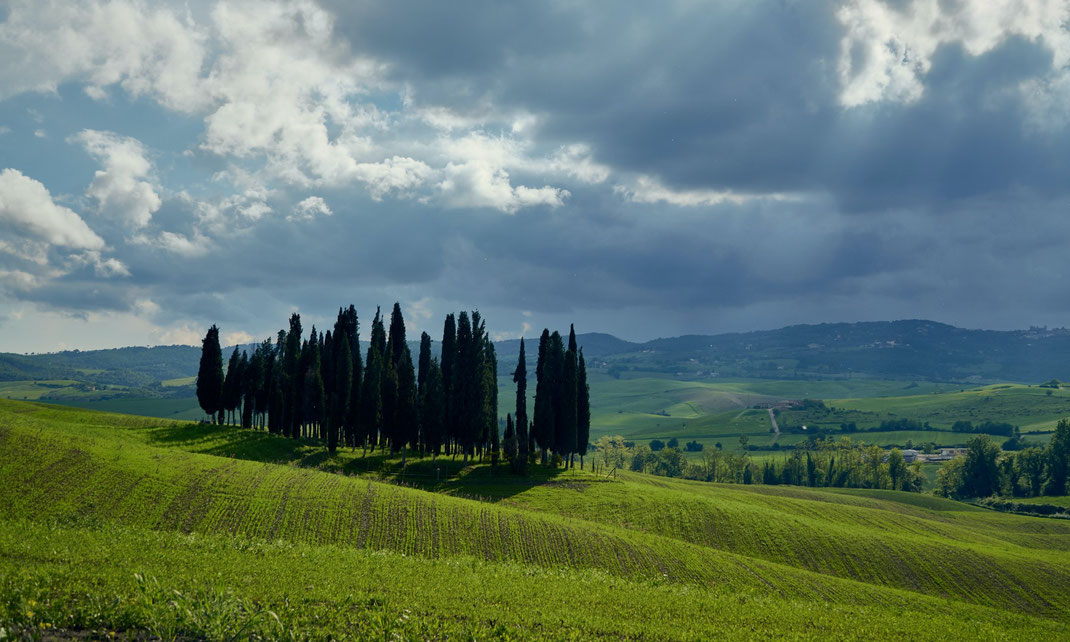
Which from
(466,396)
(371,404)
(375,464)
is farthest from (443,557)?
(371,404)

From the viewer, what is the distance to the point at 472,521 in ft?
183

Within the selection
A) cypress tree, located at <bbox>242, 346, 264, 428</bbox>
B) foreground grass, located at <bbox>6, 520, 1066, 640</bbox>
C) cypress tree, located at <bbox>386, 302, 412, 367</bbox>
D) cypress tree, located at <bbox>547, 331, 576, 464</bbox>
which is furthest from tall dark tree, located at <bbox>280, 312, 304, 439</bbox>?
foreground grass, located at <bbox>6, 520, 1066, 640</bbox>

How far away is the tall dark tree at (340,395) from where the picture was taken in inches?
3757

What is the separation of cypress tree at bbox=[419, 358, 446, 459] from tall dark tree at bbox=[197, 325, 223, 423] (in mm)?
40195

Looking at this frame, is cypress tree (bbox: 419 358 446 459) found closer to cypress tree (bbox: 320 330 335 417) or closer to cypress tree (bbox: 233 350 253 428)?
cypress tree (bbox: 320 330 335 417)

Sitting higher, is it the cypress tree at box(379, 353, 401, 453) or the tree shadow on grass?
the cypress tree at box(379, 353, 401, 453)

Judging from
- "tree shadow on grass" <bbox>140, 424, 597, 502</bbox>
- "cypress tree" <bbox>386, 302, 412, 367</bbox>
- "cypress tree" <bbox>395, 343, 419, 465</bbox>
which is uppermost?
"cypress tree" <bbox>386, 302, 412, 367</bbox>

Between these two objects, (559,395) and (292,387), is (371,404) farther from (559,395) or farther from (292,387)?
(559,395)

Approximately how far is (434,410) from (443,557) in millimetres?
49795

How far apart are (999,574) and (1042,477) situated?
135218mm

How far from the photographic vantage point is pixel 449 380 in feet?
341

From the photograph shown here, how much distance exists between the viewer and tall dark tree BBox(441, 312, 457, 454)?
3815 inches

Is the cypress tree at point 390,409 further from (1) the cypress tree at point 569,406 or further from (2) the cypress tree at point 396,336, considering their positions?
(1) the cypress tree at point 569,406

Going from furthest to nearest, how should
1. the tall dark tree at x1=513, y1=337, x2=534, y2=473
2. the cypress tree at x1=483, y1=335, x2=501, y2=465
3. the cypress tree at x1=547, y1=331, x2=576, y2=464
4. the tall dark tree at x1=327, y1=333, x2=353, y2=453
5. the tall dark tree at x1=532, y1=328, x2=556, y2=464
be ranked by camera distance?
the cypress tree at x1=547, y1=331, x2=576, y2=464
the tall dark tree at x1=532, y1=328, x2=556, y2=464
the tall dark tree at x1=327, y1=333, x2=353, y2=453
the cypress tree at x1=483, y1=335, x2=501, y2=465
the tall dark tree at x1=513, y1=337, x2=534, y2=473
